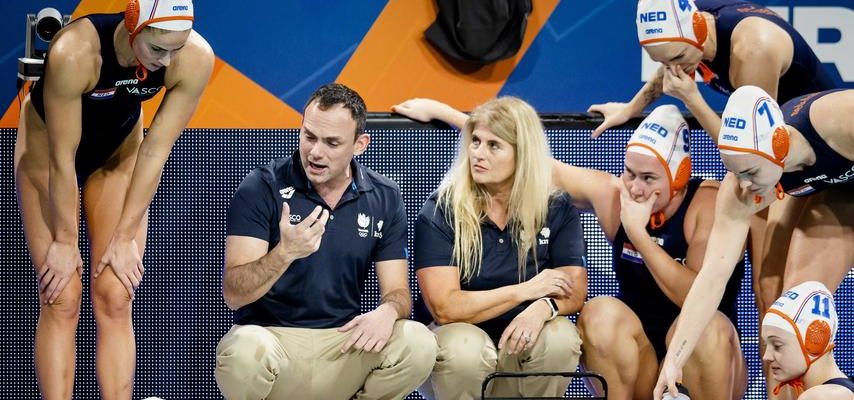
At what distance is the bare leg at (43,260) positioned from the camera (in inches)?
135

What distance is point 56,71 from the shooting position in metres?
3.28

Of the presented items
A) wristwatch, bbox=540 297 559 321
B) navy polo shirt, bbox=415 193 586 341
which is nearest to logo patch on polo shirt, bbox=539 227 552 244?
navy polo shirt, bbox=415 193 586 341

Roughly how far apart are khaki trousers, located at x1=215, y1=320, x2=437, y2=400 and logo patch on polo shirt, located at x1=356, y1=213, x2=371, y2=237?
34 cm

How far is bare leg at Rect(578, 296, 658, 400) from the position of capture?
142 inches

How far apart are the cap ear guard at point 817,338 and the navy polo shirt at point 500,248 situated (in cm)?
76

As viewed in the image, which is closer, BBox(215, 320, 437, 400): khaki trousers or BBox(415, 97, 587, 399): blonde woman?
BBox(215, 320, 437, 400): khaki trousers

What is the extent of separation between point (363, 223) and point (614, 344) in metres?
0.91

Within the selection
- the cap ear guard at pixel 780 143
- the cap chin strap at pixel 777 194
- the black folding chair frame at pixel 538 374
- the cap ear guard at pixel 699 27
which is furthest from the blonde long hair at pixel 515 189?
the cap ear guard at pixel 780 143

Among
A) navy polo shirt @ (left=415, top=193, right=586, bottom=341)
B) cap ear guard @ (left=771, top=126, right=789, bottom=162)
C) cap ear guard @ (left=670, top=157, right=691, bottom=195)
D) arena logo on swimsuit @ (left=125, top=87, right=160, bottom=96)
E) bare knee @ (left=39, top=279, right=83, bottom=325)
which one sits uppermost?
cap ear guard @ (left=771, top=126, right=789, bottom=162)

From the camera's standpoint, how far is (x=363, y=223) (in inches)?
146

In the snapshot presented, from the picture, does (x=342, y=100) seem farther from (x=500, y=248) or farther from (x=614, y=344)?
(x=614, y=344)

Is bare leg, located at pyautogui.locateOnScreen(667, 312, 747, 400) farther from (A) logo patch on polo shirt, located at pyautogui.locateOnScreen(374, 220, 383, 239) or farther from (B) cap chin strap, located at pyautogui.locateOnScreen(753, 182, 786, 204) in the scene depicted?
(A) logo patch on polo shirt, located at pyautogui.locateOnScreen(374, 220, 383, 239)

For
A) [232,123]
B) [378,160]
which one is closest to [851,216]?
[378,160]

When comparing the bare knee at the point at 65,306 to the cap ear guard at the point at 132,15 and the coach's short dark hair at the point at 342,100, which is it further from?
the coach's short dark hair at the point at 342,100
